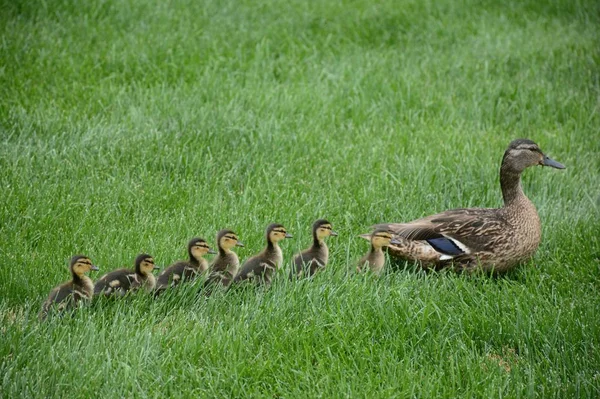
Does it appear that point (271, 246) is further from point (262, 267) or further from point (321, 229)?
point (321, 229)

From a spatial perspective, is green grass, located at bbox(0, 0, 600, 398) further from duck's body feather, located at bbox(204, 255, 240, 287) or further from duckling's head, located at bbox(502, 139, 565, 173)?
duckling's head, located at bbox(502, 139, 565, 173)

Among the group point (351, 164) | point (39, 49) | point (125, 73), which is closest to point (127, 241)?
point (351, 164)

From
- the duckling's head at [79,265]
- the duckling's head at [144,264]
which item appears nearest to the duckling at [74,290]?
the duckling's head at [79,265]

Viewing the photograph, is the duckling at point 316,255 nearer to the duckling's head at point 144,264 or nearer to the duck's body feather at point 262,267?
the duck's body feather at point 262,267

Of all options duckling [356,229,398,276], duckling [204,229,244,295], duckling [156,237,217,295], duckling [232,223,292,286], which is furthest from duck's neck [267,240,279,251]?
duckling [356,229,398,276]

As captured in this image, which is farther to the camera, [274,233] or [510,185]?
[510,185]

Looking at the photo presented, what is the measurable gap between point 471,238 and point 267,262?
4.83 feet

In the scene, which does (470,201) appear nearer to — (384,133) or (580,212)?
(580,212)

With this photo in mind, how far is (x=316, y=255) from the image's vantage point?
5570 millimetres

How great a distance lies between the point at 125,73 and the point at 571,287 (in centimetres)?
523

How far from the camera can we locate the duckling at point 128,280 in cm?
498

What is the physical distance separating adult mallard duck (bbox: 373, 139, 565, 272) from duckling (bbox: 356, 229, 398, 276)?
10 cm

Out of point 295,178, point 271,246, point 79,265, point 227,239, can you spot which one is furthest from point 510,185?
point 79,265

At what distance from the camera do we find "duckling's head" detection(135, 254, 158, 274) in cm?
503
